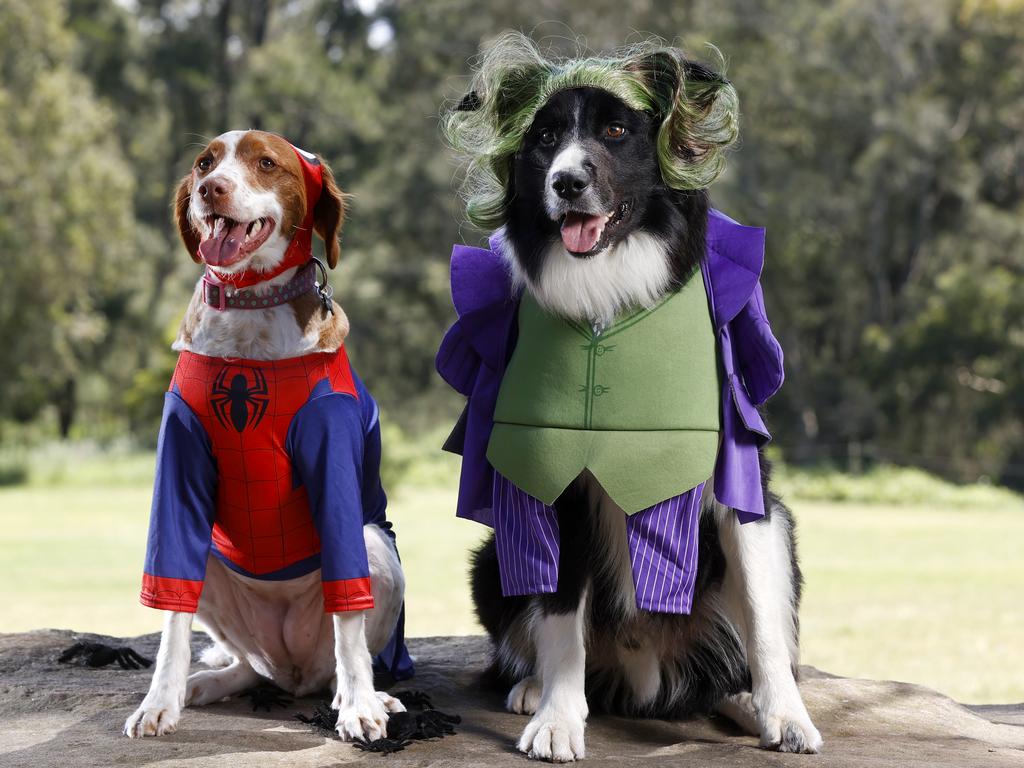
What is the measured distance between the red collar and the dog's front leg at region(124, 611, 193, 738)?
959 millimetres

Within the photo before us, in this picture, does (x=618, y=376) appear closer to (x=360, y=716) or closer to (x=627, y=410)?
(x=627, y=410)

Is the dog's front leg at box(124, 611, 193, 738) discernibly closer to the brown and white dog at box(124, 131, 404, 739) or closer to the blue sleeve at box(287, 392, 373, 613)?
the brown and white dog at box(124, 131, 404, 739)

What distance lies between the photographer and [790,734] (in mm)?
3309

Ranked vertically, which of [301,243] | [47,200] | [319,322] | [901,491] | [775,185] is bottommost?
[901,491]

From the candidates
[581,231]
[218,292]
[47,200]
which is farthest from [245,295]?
[47,200]

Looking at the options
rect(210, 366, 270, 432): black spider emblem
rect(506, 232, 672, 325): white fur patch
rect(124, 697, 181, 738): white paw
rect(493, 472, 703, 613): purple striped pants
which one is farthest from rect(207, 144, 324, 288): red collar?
rect(124, 697, 181, 738): white paw

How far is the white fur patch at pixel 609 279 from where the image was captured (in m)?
3.27

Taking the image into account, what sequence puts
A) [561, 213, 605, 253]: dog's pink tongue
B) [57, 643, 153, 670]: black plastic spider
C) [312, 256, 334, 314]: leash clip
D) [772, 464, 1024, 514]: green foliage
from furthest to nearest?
[772, 464, 1024, 514]: green foliage < [57, 643, 153, 670]: black plastic spider < [312, 256, 334, 314]: leash clip < [561, 213, 605, 253]: dog's pink tongue

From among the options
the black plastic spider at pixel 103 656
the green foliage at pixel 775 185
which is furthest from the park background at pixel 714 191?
the black plastic spider at pixel 103 656

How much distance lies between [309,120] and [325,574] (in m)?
24.1

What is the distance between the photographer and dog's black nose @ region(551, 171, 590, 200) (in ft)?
10.2

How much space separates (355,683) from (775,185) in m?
25.3

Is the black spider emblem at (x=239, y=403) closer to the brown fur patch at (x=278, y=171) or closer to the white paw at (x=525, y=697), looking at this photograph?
the brown fur patch at (x=278, y=171)

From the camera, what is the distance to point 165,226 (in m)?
29.6
